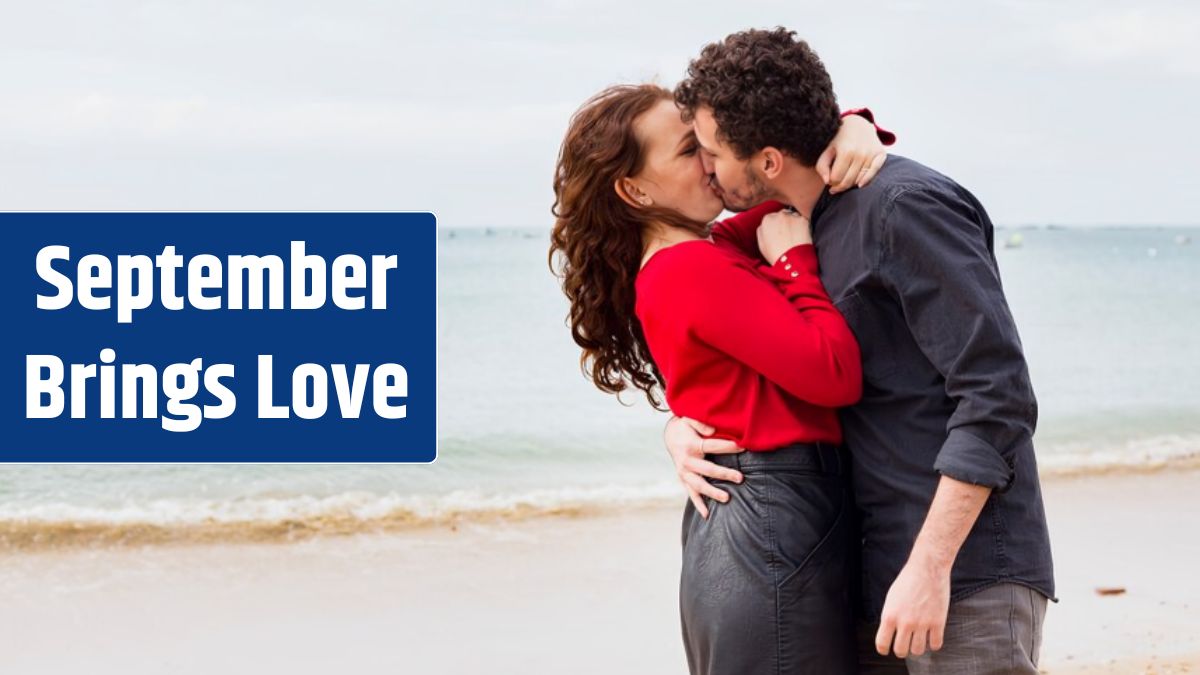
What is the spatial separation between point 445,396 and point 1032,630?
39.1 ft

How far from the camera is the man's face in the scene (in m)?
2.27

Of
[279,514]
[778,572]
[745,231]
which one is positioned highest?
[745,231]

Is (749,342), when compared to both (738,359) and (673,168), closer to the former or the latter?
(738,359)

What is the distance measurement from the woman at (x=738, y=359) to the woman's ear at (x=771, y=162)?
12 centimetres

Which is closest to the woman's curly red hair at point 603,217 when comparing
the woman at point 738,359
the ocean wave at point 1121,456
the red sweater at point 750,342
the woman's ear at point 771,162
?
the woman at point 738,359

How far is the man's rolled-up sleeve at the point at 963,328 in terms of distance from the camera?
2064 millimetres

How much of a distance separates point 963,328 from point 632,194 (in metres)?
0.67

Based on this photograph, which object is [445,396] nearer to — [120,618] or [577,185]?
[120,618]

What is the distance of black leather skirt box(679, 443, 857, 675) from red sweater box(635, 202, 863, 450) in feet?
0.20

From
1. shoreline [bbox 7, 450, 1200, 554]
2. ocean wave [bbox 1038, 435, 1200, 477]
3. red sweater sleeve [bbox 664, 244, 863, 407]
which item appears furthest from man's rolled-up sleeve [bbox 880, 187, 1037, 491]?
ocean wave [bbox 1038, 435, 1200, 477]

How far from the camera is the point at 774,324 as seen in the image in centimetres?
217

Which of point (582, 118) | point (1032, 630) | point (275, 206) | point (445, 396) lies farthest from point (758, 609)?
point (275, 206)

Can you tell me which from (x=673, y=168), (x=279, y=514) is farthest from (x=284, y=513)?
(x=673, y=168)

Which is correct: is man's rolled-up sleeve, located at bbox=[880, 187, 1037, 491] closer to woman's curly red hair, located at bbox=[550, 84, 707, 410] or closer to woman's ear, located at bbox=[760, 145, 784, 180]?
woman's ear, located at bbox=[760, 145, 784, 180]
